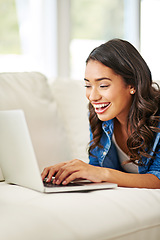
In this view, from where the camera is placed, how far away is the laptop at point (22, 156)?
1085 millimetres

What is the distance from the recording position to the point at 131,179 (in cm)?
134

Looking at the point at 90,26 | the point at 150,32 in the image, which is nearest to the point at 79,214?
the point at 90,26

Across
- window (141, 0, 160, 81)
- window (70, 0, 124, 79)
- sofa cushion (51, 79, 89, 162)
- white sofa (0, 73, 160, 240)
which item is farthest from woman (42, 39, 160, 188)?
window (141, 0, 160, 81)

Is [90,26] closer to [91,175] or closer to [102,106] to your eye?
[102,106]

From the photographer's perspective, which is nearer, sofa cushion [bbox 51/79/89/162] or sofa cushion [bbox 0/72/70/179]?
sofa cushion [bbox 0/72/70/179]

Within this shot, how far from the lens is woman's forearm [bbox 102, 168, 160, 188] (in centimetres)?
129

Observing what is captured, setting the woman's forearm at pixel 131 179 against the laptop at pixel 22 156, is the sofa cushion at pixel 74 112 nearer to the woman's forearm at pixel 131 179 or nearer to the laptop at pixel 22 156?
the woman's forearm at pixel 131 179

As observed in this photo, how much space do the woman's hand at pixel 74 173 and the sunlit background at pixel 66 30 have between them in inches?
58.8

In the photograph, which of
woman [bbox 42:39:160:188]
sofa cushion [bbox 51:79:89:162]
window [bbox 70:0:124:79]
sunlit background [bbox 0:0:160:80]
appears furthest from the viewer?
window [bbox 70:0:124:79]

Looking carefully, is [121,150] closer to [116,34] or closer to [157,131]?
[157,131]

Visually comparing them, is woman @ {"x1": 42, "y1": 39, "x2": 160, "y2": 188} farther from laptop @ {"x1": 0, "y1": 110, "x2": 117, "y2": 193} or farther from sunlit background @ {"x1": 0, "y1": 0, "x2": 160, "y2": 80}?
sunlit background @ {"x1": 0, "y1": 0, "x2": 160, "y2": 80}

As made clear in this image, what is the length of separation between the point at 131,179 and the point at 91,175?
0.61 feet

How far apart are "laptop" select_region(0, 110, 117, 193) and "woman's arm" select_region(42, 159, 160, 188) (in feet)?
0.09

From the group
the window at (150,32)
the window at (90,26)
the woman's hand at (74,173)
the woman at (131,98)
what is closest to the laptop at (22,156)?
the woman's hand at (74,173)
